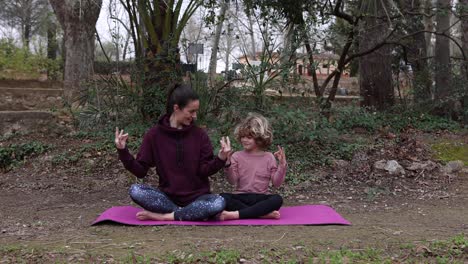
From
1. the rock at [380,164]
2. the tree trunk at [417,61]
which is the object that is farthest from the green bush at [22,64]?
the rock at [380,164]

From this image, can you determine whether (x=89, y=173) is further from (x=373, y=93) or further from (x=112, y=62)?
(x=373, y=93)

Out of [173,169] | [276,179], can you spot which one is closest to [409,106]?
[276,179]

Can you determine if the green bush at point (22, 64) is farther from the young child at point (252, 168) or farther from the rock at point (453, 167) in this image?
the rock at point (453, 167)

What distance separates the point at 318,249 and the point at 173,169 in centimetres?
165

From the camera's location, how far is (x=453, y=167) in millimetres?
6781

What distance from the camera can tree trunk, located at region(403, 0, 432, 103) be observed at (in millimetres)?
8772

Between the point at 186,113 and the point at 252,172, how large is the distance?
0.83 m

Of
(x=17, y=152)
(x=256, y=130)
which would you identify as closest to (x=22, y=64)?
(x=17, y=152)

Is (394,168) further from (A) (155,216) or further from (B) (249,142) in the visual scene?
(A) (155,216)

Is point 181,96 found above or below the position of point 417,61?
below

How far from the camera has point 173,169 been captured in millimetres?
4754

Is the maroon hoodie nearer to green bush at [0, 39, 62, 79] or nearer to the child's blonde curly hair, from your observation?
the child's blonde curly hair

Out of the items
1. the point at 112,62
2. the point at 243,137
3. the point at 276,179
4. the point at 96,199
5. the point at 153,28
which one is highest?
the point at 153,28

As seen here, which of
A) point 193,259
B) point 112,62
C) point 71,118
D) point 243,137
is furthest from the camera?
point 71,118
